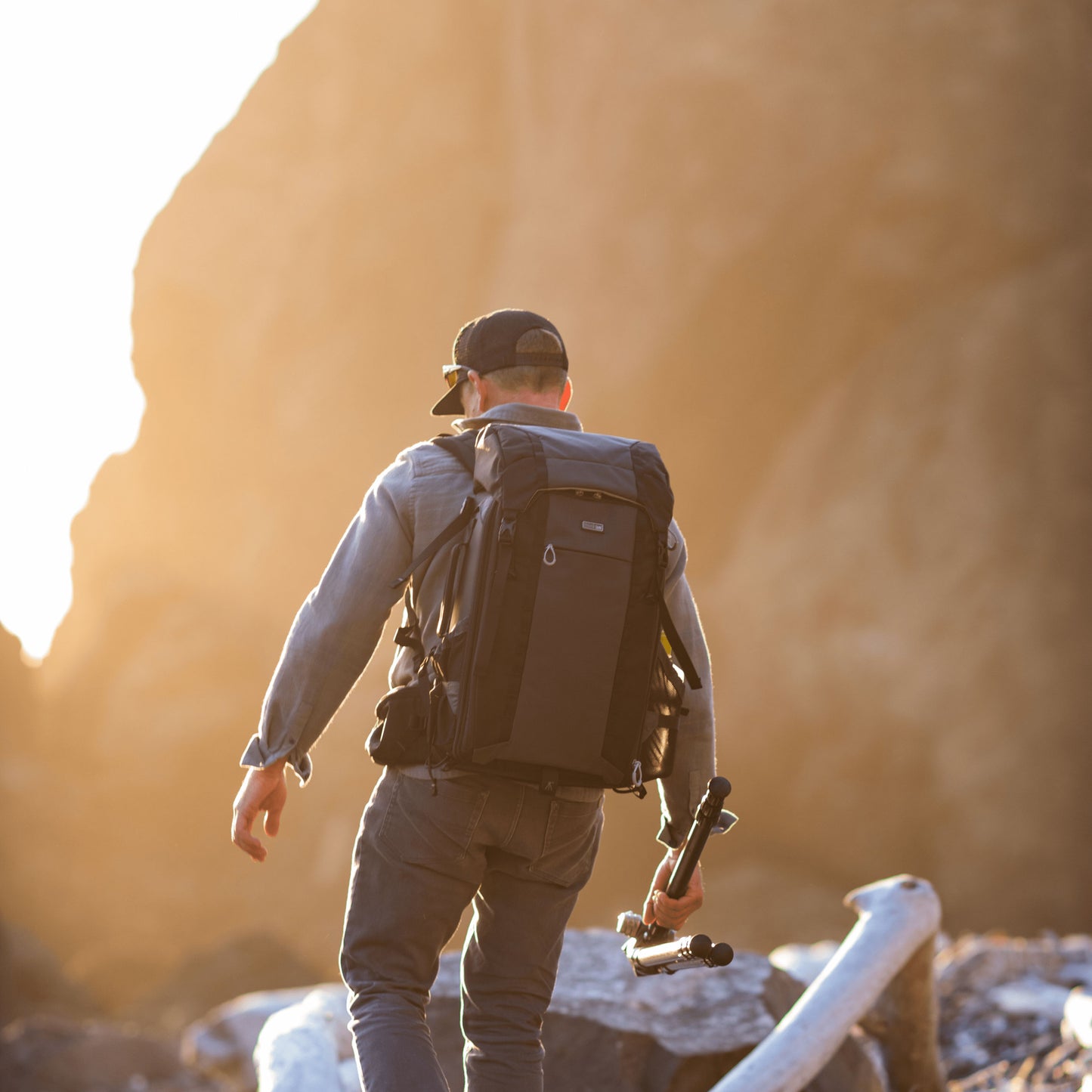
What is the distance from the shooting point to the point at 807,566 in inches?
727

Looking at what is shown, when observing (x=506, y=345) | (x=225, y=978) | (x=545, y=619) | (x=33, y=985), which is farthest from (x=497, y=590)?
(x=33, y=985)

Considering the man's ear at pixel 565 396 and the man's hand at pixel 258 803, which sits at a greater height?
the man's ear at pixel 565 396

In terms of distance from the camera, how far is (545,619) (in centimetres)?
181

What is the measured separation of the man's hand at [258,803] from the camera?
1.82 meters

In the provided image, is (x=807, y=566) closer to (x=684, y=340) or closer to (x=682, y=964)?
(x=684, y=340)

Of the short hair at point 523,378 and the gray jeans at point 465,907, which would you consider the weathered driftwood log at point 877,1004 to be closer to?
the gray jeans at point 465,907

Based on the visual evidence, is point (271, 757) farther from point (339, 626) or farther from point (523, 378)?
point (523, 378)

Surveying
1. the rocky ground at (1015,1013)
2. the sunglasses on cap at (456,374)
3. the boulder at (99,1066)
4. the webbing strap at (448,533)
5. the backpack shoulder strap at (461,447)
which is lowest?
the boulder at (99,1066)

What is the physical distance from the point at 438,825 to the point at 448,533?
0.43m

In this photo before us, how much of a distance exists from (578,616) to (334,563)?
1.33 ft

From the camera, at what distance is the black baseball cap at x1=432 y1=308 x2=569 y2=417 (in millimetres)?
2035

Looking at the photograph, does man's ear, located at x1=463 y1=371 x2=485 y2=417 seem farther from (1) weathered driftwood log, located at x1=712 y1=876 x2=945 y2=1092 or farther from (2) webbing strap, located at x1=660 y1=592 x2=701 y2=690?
(1) weathered driftwood log, located at x1=712 y1=876 x2=945 y2=1092

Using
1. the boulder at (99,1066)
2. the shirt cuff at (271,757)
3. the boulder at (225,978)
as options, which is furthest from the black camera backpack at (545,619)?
the boulder at (225,978)

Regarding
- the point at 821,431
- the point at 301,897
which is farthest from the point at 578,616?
the point at 301,897
